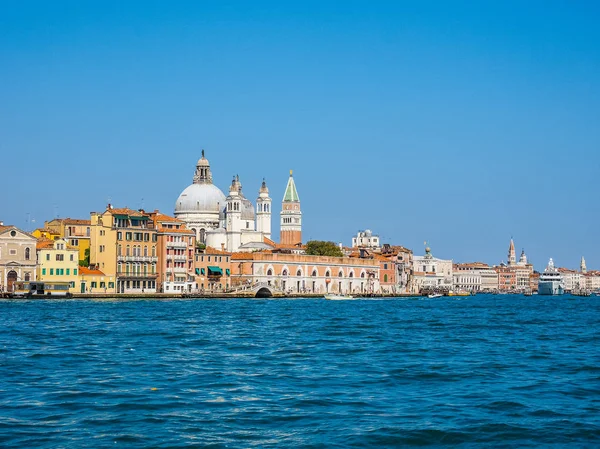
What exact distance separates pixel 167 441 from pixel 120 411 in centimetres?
256

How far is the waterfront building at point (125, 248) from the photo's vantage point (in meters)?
80.6

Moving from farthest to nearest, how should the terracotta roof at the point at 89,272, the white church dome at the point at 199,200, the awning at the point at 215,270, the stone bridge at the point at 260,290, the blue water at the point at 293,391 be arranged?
the white church dome at the point at 199,200 < the awning at the point at 215,270 < the stone bridge at the point at 260,290 < the terracotta roof at the point at 89,272 < the blue water at the point at 293,391

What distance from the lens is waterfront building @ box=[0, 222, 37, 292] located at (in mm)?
74438

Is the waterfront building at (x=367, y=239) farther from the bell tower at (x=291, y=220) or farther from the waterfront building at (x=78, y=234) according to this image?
the waterfront building at (x=78, y=234)

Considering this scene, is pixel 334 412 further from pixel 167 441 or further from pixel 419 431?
pixel 167 441

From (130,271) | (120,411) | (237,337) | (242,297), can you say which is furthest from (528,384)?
(242,297)

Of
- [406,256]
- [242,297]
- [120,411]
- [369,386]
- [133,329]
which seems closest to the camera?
[120,411]

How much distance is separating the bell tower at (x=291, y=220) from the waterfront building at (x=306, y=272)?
1725cm

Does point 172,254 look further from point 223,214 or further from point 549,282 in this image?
point 549,282

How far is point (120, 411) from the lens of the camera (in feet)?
56.9

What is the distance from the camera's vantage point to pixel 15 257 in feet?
245

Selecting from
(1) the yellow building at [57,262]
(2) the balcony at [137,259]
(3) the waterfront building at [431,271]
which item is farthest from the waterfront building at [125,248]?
(3) the waterfront building at [431,271]

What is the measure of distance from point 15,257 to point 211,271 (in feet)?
79.9

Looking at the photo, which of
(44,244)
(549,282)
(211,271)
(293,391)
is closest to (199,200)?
(211,271)
